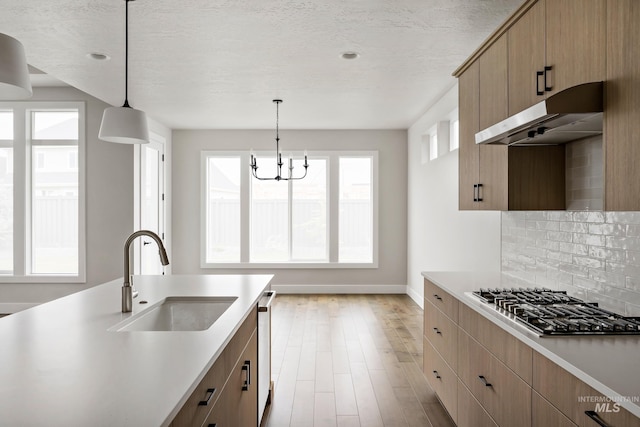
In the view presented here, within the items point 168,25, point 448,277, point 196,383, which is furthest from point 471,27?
A: point 196,383

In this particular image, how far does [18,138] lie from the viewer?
224 inches

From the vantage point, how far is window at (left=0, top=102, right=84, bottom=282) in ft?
18.7

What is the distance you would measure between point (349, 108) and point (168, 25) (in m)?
2.91

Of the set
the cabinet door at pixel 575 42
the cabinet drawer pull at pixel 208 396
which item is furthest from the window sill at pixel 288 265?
the cabinet drawer pull at pixel 208 396

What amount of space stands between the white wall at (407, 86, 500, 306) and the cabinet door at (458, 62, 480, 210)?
1.68ft

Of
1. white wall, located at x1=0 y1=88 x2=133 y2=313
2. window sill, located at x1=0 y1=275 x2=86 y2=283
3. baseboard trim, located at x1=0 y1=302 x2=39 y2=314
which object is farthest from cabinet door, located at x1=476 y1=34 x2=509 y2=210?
baseboard trim, located at x1=0 y1=302 x2=39 y2=314

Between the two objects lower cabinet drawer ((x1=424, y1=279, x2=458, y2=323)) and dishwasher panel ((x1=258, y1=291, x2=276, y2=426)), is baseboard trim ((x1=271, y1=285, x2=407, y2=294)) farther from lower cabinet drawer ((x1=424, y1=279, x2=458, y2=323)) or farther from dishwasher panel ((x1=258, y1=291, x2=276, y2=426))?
dishwasher panel ((x1=258, y1=291, x2=276, y2=426))

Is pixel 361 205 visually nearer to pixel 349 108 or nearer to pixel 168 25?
pixel 349 108

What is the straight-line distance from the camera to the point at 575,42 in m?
1.83

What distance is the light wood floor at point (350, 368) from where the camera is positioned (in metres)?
2.85

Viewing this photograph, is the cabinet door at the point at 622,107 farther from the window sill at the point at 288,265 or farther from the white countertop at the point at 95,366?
the window sill at the point at 288,265

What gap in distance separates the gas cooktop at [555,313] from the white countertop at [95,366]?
3.93ft

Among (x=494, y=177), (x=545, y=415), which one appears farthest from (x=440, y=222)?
(x=545, y=415)

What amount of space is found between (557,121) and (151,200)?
561 cm
